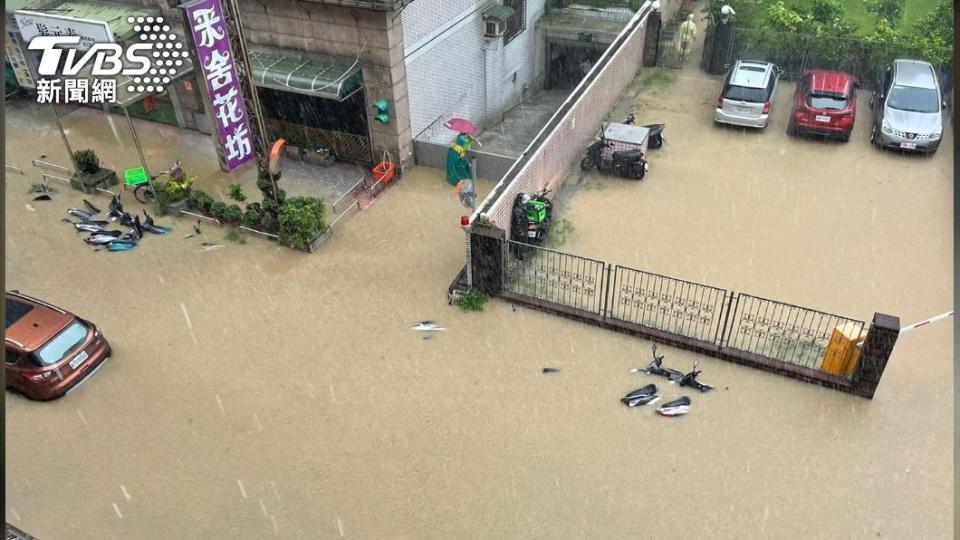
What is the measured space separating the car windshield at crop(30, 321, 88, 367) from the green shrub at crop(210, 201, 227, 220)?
4.41m

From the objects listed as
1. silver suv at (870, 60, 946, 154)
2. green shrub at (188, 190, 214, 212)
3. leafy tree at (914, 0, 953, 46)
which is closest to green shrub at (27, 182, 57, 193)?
green shrub at (188, 190, 214, 212)

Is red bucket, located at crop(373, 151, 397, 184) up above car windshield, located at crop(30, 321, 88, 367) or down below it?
below

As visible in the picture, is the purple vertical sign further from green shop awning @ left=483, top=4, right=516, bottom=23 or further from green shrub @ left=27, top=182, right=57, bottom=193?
green shop awning @ left=483, top=4, right=516, bottom=23

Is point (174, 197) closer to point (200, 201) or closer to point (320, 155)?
point (200, 201)

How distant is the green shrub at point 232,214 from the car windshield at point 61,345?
14.2 ft

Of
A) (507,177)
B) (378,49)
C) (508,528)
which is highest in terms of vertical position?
(378,49)

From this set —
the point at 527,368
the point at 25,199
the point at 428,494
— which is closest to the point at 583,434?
the point at 527,368

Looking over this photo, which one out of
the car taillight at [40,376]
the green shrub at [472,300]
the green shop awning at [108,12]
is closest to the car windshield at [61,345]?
the car taillight at [40,376]

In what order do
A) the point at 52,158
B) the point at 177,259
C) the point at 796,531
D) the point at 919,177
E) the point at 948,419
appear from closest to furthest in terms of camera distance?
1. the point at 796,531
2. the point at 948,419
3. the point at 177,259
4. the point at 919,177
5. the point at 52,158

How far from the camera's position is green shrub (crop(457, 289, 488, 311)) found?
13.1 metres

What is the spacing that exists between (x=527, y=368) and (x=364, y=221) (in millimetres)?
5862

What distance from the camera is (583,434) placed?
1073 centimetres

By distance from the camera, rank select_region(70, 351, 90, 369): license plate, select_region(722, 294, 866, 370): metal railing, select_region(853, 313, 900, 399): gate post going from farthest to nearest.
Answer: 1. select_region(722, 294, 866, 370): metal railing
2. select_region(70, 351, 90, 369): license plate
3. select_region(853, 313, 900, 399): gate post

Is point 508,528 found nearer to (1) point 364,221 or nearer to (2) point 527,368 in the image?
(2) point 527,368
